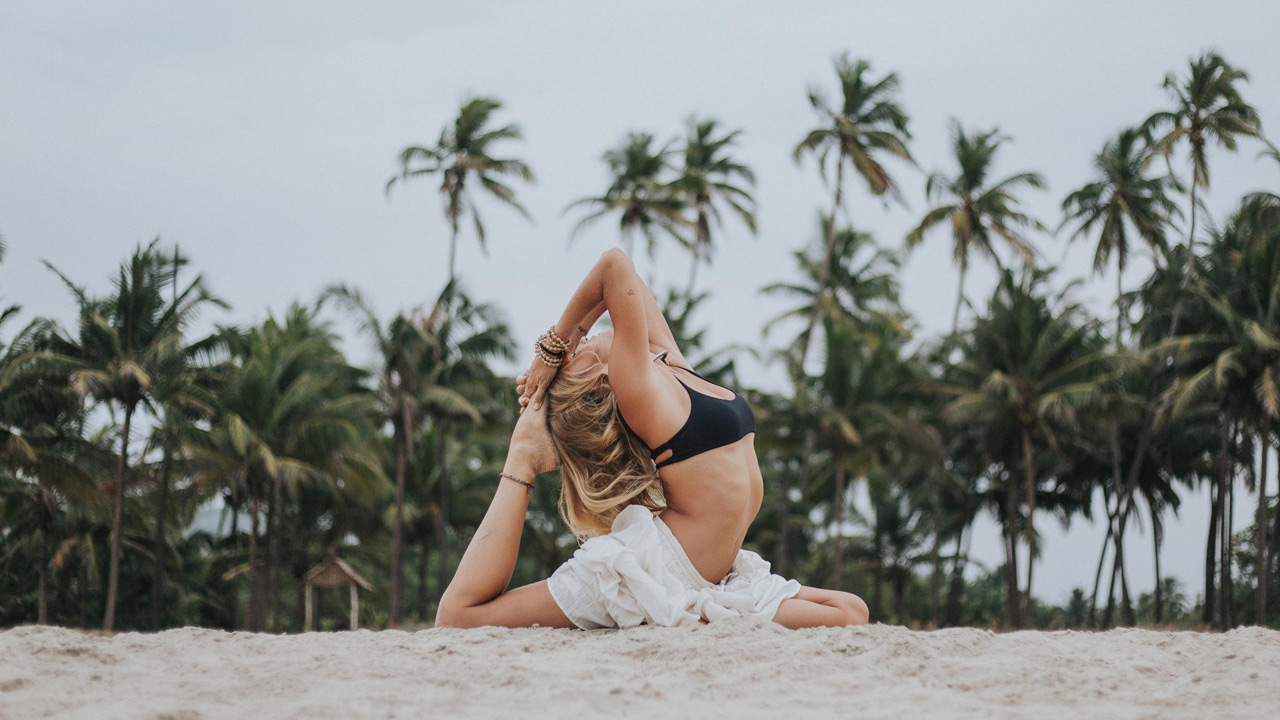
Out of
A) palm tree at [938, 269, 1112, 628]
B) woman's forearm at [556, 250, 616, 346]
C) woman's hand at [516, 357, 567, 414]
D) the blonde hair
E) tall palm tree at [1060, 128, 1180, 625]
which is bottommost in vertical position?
the blonde hair

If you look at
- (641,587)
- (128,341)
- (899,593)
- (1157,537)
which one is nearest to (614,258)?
(641,587)

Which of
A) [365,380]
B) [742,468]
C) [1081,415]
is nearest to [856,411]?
[1081,415]

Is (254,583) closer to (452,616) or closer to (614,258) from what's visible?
(452,616)

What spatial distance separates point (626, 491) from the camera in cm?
366

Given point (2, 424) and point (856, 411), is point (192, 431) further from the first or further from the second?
point (856, 411)

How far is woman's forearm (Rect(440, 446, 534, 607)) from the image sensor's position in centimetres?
361

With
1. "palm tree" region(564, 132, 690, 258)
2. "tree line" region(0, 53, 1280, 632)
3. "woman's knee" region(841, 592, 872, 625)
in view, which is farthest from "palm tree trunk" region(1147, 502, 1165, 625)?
"woman's knee" region(841, 592, 872, 625)

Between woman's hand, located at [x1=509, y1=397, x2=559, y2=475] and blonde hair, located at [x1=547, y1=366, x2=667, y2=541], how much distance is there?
0.03 meters

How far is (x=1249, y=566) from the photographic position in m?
30.9

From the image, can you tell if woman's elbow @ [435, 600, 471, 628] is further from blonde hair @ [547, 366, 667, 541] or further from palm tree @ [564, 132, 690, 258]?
palm tree @ [564, 132, 690, 258]

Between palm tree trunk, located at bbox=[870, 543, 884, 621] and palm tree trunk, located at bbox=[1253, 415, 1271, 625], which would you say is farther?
palm tree trunk, located at bbox=[870, 543, 884, 621]

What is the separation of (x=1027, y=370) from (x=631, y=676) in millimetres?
24824

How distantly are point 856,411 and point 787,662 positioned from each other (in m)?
25.4

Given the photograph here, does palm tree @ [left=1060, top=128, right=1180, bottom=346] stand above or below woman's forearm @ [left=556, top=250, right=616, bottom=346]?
above
